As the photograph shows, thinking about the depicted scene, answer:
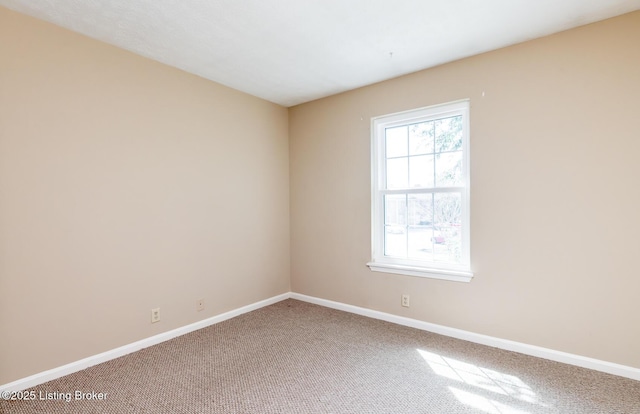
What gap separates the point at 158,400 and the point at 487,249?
2721 millimetres

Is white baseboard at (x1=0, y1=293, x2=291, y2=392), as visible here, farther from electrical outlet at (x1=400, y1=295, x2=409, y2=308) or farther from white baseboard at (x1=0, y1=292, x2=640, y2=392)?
electrical outlet at (x1=400, y1=295, x2=409, y2=308)

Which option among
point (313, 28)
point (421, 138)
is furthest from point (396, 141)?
point (313, 28)

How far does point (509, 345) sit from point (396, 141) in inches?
83.7

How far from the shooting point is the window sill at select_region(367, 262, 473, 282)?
285cm

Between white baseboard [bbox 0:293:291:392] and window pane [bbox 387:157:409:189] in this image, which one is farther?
window pane [bbox 387:157:409:189]

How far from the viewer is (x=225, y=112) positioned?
344 cm

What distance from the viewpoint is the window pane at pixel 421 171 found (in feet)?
10.2

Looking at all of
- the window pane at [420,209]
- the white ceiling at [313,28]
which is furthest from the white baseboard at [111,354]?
the white ceiling at [313,28]

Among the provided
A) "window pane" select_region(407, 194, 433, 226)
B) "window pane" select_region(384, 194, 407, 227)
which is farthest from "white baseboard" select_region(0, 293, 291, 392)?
"window pane" select_region(407, 194, 433, 226)

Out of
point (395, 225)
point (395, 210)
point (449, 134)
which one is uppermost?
point (449, 134)

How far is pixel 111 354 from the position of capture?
8.27 feet

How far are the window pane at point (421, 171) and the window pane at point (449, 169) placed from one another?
77 mm

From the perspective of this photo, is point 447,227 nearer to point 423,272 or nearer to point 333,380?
point 423,272

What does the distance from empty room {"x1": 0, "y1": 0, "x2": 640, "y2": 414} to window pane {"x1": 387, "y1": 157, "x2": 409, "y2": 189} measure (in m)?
0.02
